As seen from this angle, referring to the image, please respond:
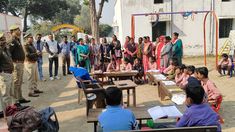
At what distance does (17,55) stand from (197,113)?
6108 millimetres

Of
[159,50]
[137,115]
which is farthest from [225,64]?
[137,115]

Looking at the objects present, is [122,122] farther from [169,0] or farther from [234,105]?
[169,0]

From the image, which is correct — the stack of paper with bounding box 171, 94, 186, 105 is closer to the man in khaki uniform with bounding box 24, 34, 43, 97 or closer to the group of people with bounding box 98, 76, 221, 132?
the group of people with bounding box 98, 76, 221, 132

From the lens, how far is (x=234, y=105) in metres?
7.77

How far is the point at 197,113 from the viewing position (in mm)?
3580

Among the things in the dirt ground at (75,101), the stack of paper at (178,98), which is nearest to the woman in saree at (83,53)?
the dirt ground at (75,101)

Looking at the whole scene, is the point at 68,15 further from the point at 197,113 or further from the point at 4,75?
the point at 197,113

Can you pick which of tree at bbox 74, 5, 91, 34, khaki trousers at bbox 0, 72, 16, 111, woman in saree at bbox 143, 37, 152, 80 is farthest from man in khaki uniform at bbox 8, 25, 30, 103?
tree at bbox 74, 5, 91, 34

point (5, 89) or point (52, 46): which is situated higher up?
point (52, 46)

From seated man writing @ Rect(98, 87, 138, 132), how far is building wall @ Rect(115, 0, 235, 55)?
16.8m

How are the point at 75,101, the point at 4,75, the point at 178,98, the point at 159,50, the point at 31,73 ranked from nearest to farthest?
the point at 178,98, the point at 4,75, the point at 75,101, the point at 31,73, the point at 159,50

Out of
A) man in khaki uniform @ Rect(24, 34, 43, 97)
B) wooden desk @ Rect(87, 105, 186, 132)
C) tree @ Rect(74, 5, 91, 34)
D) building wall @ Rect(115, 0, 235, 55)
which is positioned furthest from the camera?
tree @ Rect(74, 5, 91, 34)

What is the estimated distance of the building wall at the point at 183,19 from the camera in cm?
Result: 2034

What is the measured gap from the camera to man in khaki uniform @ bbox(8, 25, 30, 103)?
812 centimetres
